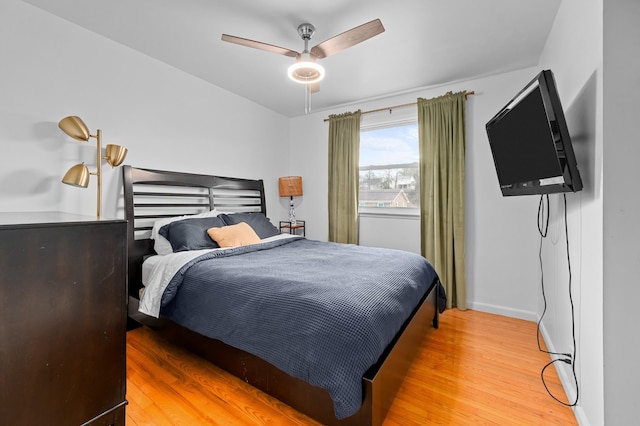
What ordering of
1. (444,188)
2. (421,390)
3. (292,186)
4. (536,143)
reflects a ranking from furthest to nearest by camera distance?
(292,186) → (444,188) → (421,390) → (536,143)

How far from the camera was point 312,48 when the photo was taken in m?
2.05

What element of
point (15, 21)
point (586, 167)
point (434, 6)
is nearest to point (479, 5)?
point (434, 6)

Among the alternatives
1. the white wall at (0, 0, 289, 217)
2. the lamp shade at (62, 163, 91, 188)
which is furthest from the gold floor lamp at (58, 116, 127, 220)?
the white wall at (0, 0, 289, 217)

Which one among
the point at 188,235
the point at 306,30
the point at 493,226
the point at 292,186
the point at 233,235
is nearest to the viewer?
the point at 306,30

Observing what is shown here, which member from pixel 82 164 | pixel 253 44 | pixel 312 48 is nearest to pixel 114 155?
pixel 82 164

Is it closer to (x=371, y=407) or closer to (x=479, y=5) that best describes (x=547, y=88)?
(x=479, y=5)

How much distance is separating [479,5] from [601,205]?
5.27ft

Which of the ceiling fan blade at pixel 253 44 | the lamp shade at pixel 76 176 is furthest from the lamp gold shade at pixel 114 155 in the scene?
the ceiling fan blade at pixel 253 44

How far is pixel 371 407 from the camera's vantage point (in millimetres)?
1267

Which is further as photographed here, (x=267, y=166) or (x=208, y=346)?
(x=267, y=166)

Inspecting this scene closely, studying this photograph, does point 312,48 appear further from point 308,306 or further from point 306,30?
point 308,306

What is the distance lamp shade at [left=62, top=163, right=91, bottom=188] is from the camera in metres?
2.00

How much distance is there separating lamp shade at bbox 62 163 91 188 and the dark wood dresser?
3.59 feet

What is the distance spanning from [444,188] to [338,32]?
1948 millimetres
